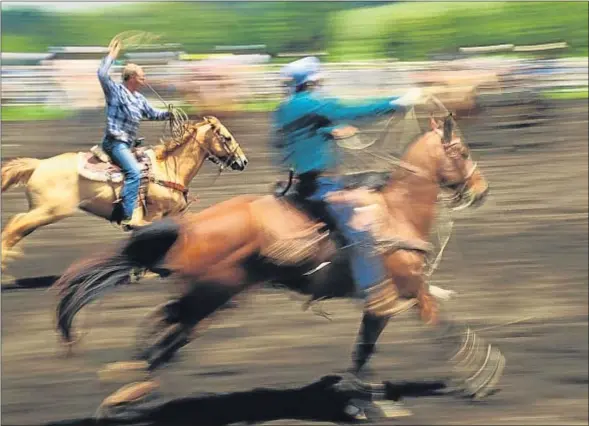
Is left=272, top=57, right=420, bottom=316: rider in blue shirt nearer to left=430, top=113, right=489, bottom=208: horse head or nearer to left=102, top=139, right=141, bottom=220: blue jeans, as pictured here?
left=430, top=113, right=489, bottom=208: horse head

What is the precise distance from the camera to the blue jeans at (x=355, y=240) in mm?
5508

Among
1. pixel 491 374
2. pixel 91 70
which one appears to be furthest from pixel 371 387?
pixel 91 70

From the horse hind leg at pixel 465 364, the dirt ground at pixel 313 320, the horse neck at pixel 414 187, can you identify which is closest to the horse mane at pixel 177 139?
the dirt ground at pixel 313 320

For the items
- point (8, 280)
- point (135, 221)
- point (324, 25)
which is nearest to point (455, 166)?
point (324, 25)

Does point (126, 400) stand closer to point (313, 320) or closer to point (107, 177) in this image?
point (313, 320)

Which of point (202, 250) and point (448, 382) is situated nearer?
point (202, 250)

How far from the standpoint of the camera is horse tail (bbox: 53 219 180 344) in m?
5.48

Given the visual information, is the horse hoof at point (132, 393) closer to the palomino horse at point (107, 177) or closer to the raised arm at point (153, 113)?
the palomino horse at point (107, 177)

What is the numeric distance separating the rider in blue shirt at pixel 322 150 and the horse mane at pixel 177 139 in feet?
1.52

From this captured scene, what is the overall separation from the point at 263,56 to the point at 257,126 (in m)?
0.38

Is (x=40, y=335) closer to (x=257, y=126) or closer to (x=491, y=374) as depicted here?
(x=257, y=126)

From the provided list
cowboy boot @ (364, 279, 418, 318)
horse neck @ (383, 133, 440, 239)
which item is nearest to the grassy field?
horse neck @ (383, 133, 440, 239)

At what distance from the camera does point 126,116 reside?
18.3 feet

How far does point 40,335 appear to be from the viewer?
18.4ft
